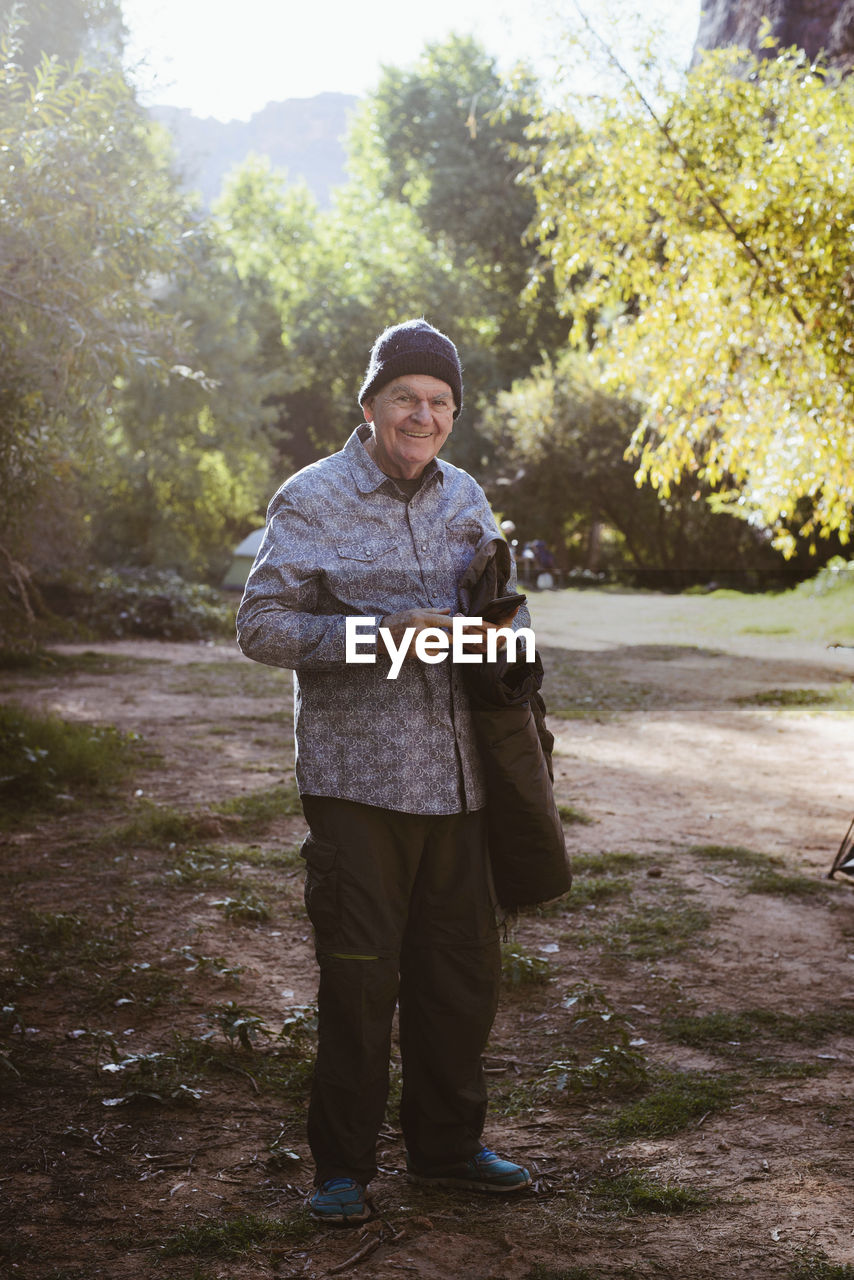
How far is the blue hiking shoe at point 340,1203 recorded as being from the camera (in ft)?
8.38

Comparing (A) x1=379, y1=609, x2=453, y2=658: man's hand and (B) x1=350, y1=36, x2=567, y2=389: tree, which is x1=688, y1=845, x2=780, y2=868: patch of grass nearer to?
(A) x1=379, y1=609, x2=453, y2=658: man's hand

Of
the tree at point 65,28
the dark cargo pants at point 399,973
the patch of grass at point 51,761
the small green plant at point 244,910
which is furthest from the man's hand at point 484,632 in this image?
the tree at point 65,28

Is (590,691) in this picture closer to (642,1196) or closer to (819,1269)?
(642,1196)

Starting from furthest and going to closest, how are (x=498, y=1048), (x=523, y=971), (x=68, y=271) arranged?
(x=68, y=271), (x=523, y=971), (x=498, y=1048)

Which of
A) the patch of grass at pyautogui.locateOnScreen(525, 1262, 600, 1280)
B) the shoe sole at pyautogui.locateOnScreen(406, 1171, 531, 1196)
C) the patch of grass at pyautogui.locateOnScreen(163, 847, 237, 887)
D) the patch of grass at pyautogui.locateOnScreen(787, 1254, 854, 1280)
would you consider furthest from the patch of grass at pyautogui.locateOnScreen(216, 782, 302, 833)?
the patch of grass at pyautogui.locateOnScreen(787, 1254, 854, 1280)

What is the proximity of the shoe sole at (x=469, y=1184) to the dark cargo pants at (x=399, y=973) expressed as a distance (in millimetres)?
42

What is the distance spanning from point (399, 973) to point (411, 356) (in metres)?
1.46

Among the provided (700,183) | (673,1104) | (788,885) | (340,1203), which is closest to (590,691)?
(700,183)

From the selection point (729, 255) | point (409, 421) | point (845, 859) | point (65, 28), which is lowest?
point (845, 859)

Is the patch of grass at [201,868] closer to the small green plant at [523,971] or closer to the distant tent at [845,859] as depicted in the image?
the small green plant at [523,971]

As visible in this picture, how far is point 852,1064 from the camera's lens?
348 cm

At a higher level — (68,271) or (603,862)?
(68,271)

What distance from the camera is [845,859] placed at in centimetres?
524

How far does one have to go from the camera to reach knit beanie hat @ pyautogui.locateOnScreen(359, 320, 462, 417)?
8.75 feet
